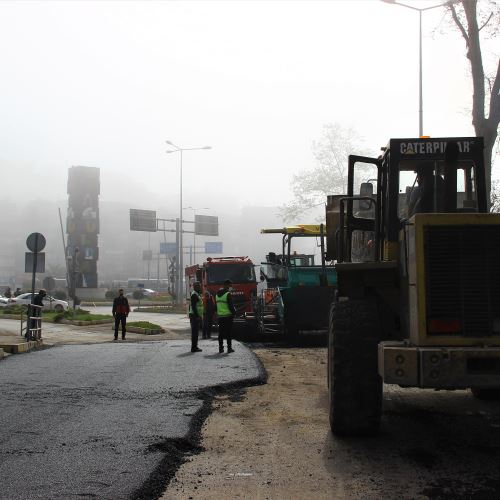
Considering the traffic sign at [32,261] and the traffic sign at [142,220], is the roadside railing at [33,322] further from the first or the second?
the traffic sign at [142,220]

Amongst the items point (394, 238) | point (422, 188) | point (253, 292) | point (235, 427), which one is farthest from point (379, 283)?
point (253, 292)

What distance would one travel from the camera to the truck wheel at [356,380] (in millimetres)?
6375

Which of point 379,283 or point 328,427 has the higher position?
point 379,283

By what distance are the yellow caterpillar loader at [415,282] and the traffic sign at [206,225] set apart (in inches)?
2440

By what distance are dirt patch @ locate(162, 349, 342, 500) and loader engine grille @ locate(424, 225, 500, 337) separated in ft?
5.22

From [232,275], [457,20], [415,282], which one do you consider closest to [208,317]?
[232,275]

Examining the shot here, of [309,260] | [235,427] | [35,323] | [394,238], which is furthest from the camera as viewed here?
[309,260]

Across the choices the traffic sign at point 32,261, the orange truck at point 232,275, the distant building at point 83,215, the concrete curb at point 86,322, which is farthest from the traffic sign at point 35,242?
the distant building at point 83,215

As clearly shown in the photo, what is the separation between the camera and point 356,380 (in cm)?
Result: 638

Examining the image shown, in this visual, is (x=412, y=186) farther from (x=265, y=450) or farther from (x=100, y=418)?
(x=100, y=418)

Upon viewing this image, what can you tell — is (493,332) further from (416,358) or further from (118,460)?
(118,460)

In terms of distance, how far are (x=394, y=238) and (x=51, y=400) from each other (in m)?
4.42

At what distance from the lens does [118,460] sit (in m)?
5.45

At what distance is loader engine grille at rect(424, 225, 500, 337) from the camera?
5.77m
